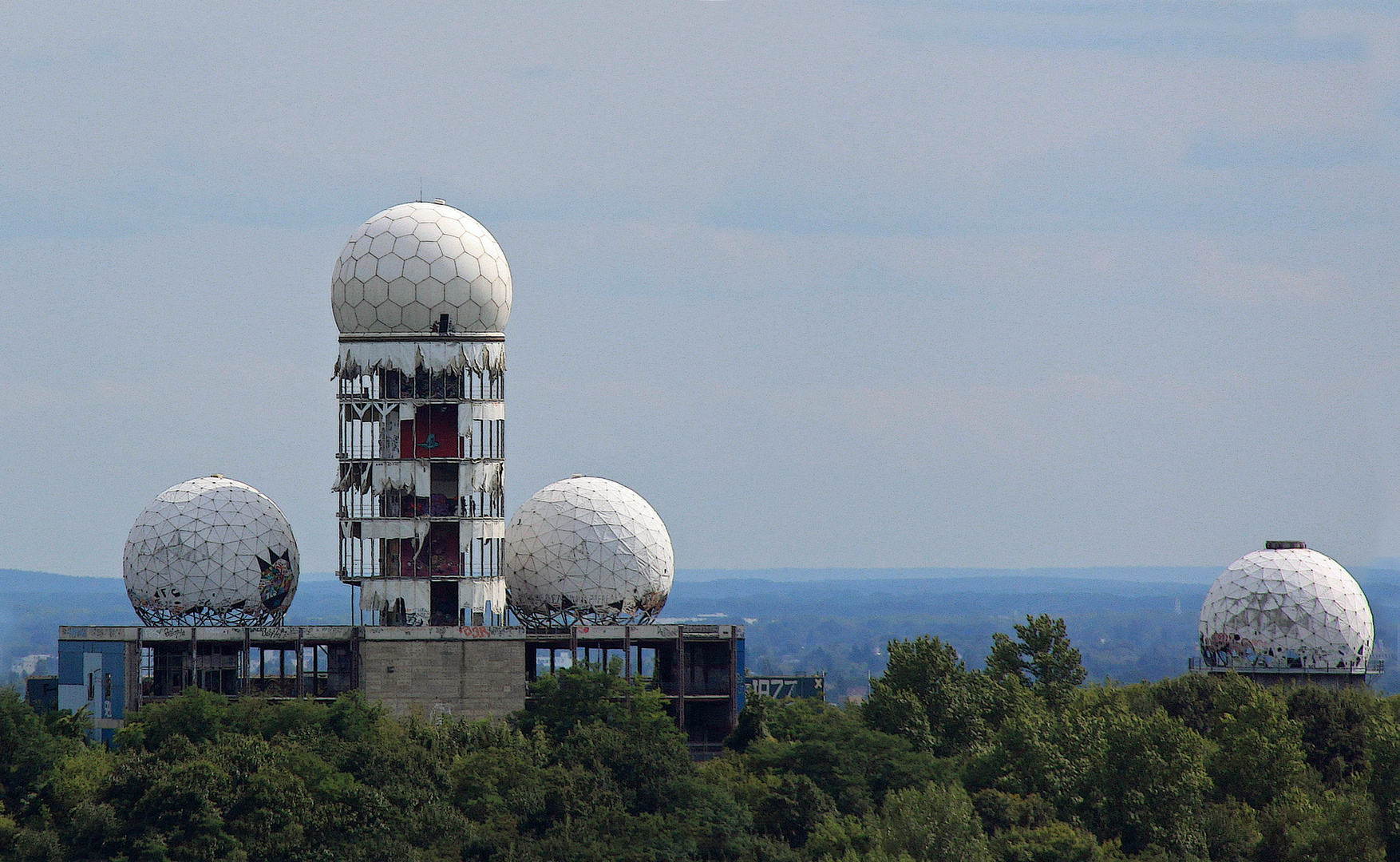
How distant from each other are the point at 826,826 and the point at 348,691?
77.9ft

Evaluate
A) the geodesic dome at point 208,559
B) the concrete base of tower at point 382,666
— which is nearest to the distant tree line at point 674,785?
the concrete base of tower at point 382,666

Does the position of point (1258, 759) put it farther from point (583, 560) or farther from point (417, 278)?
point (417, 278)

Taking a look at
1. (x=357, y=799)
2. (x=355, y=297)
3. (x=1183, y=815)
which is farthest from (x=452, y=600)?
(x=1183, y=815)

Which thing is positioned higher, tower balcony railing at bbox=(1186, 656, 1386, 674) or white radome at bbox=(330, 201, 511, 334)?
white radome at bbox=(330, 201, 511, 334)

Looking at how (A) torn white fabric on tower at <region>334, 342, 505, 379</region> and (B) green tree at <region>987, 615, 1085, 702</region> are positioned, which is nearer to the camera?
(A) torn white fabric on tower at <region>334, 342, 505, 379</region>

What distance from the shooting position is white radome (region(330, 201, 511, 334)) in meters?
84.2

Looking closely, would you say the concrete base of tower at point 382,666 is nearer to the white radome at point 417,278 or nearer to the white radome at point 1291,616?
the white radome at point 417,278

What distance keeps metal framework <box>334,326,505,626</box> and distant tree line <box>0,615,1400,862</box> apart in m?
6.33

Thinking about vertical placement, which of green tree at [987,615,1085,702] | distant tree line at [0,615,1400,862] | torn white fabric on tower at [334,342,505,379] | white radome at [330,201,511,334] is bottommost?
distant tree line at [0,615,1400,862]

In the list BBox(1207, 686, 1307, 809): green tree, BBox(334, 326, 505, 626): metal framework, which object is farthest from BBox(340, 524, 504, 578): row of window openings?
BBox(1207, 686, 1307, 809): green tree

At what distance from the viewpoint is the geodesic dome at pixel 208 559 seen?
84.9 meters

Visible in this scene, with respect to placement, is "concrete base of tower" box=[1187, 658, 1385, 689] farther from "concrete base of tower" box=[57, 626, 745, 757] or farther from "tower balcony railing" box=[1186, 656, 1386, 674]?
"concrete base of tower" box=[57, 626, 745, 757]

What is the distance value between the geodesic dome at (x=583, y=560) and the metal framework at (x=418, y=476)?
380cm

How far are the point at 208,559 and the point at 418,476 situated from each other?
9.48 metres
